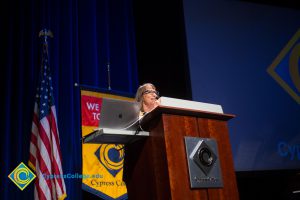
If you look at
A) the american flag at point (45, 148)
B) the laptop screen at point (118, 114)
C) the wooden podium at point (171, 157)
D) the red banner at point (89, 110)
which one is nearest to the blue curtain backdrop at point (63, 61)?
the american flag at point (45, 148)

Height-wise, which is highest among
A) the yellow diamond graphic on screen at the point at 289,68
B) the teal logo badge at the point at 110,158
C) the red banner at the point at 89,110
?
the yellow diamond graphic on screen at the point at 289,68

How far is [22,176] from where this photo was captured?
3.47m

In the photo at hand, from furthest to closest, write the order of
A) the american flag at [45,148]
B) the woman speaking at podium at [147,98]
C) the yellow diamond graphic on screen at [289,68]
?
the yellow diamond graphic on screen at [289,68], the american flag at [45,148], the woman speaking at podium at [147,98]

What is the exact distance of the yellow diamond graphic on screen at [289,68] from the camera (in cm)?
452

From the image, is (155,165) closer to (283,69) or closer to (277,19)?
(283,69)

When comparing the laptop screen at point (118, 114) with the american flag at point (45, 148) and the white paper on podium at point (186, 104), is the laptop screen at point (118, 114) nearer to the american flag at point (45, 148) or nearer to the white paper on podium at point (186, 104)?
the white paper on podium at point (186, 104)

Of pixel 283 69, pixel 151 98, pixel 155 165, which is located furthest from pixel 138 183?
pixel 283 69

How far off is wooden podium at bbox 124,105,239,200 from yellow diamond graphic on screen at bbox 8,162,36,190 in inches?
70.2

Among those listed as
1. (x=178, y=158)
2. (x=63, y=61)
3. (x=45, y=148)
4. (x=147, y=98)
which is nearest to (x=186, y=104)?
(x=178, y=158)

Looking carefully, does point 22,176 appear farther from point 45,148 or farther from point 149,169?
point 149,169

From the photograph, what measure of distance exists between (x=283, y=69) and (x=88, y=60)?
2.44 meters

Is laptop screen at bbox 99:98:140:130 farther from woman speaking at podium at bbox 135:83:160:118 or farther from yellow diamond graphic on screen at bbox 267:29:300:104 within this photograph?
yellow diamond graphic on screen at bbox 267:29:300:104

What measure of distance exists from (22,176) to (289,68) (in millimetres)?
3430

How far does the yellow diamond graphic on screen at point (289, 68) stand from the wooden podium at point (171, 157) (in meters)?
2.77
